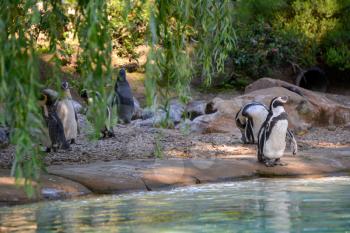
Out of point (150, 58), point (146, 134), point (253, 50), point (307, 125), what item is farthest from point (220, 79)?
point (150, 58)

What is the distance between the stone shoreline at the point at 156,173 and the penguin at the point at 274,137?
13cm

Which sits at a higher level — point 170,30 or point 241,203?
point 170,30

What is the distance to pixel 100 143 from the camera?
11914 mm

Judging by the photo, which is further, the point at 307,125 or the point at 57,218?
the point at 307,125

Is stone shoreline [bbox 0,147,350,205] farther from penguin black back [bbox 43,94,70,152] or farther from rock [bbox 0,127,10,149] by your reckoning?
rock [bbox 0,127,10,149]

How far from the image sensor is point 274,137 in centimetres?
1011

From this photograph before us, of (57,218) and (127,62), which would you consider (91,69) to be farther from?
(127,62)

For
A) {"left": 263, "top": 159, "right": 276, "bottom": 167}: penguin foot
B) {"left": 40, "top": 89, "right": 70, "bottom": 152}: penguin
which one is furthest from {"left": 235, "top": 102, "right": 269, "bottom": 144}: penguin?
{"left": 40, "top": 89, "right": 70, "bottom": 152}: penguin

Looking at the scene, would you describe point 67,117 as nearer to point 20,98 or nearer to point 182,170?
point 182,170

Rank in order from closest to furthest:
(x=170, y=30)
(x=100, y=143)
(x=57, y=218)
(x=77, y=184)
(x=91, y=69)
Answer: (x=91, y=69), (x=170, y=30), (x=57, y=218), (x=77, y=184), (x=100, y=143)

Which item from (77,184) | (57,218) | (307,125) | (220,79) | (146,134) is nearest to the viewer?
(57,218)

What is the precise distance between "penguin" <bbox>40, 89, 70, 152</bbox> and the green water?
323cm

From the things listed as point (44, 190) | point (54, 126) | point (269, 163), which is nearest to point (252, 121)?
point (269, 163)

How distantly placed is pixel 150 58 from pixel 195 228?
1875 mm
